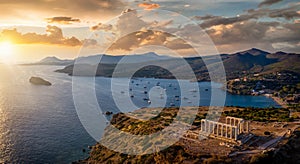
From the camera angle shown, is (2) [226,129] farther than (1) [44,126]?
No

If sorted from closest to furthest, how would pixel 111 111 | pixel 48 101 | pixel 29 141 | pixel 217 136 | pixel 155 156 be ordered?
pixel 155 156 < pixel 217 136 < pixel 29 141 < pixel 111 111 < pixel 48 101

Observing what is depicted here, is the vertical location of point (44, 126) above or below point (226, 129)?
below

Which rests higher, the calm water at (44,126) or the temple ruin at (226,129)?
the temple ruin at (226,129)

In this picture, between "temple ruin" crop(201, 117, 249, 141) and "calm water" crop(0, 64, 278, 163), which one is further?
"calm water" crop(0, 64, 278, 163)

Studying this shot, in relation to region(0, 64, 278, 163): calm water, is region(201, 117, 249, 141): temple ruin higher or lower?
higher

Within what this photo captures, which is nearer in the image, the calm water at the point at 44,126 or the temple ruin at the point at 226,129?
the temple ruin at the point at 226,129

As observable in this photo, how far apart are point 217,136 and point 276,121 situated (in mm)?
14019

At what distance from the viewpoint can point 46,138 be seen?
47281 mm

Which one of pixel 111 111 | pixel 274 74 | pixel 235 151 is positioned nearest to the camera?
pixel 235 151

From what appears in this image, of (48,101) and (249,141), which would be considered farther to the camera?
(48,101)

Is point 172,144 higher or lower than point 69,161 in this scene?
higher

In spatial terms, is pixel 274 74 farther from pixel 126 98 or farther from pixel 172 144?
pixel 172 144

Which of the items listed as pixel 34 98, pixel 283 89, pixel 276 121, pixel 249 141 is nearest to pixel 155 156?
pixel 249 141

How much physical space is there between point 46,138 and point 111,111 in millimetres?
24051
